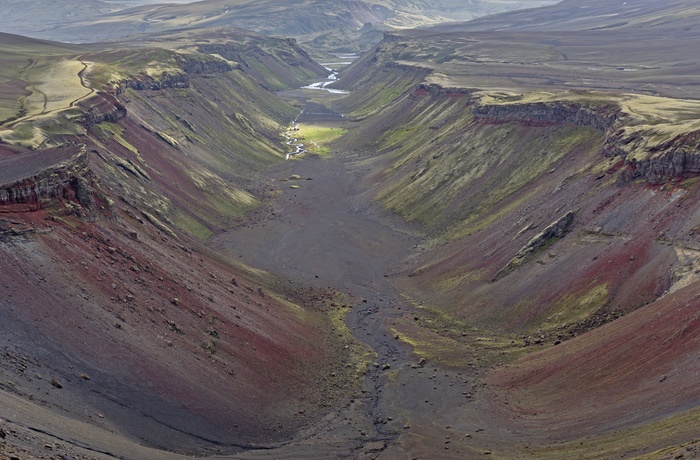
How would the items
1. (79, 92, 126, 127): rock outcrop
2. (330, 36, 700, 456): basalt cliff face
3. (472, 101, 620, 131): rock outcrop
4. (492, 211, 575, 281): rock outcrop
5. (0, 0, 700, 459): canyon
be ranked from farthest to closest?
Result: (79, 92, 126, 127): rock outcrop, (472, 101, 620, 131): rock outcrop, (492, 211, 575, 281): rock outcrop, (330, 36, 700, 456): basalt cliff face, (0, 0, 700, 459): canyon

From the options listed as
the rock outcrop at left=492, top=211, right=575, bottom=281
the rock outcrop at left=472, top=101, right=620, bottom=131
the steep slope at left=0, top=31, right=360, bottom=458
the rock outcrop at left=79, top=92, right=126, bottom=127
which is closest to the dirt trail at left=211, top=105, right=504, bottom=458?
the steep slope at left=0, top=31, right=360, bottom=458

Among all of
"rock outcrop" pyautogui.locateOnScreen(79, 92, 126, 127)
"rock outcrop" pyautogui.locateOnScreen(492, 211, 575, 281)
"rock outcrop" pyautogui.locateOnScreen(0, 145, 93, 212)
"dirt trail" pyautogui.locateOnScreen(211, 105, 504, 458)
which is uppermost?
"rock outcrop" pyautogui.locateOnScreen(0, 145, 93, 212)

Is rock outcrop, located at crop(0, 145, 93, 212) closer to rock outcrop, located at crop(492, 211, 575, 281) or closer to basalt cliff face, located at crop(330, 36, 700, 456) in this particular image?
basalt cliff face, located at crop(330, 36, 700, 456)

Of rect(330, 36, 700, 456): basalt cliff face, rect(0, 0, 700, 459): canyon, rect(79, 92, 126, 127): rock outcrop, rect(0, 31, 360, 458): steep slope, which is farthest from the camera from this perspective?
rect(79, 92, 126, 127): rock outcrop

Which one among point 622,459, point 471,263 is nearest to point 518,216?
point 471,263

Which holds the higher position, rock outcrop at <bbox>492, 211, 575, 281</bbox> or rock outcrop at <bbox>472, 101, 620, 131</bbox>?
rock outcrop at <bbox>472, 101, 620, 131</bbox>

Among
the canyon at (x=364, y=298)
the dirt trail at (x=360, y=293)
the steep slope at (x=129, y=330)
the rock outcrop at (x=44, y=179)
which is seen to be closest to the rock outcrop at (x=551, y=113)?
the canyon at (x=364, y=298)

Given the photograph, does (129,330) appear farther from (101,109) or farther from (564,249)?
(101,109)

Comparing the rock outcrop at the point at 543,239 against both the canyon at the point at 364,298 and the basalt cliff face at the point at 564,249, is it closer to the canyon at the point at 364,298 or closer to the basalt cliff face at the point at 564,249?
the basalt cliff face at the point at 564,249

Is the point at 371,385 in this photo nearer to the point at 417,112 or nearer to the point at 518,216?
the point at 518,216
